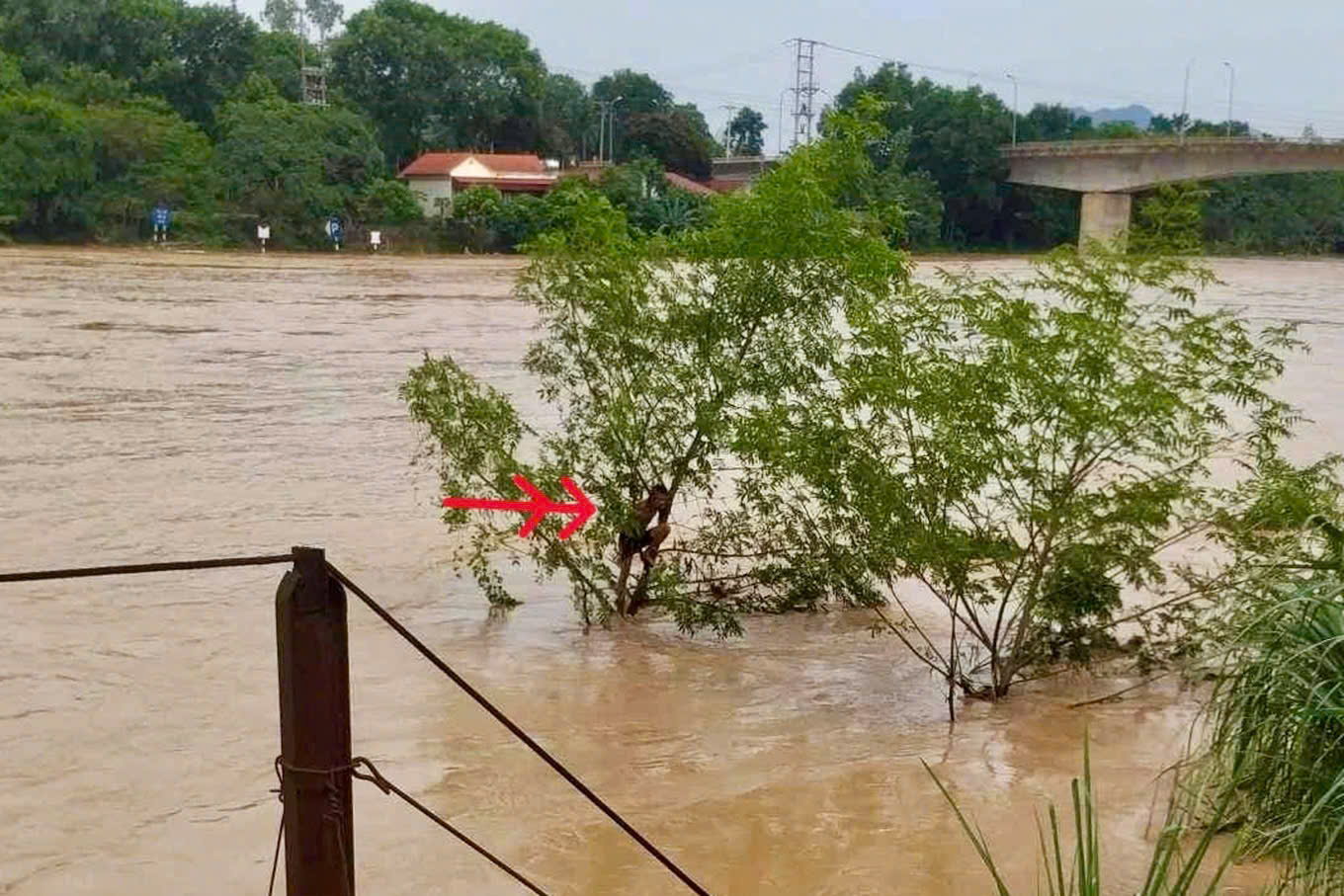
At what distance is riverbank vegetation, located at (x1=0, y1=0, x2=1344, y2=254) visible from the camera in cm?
4962

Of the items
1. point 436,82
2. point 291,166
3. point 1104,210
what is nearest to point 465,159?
point 436,82

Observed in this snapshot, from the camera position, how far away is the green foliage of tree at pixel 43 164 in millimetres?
46250

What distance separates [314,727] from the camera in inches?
113

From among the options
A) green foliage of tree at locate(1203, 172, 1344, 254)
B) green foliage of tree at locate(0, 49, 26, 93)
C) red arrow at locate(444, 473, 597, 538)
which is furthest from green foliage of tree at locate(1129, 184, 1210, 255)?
green foliage of tree at locate(1203, 172, 1344, 254)

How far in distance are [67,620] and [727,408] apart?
466 centimetres

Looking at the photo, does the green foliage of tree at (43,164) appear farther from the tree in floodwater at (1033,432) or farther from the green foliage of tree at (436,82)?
the tree in floodwater at (1033,432)

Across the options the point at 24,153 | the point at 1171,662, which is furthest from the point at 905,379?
the point at 24,153

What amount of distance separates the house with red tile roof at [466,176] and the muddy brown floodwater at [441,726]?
43.3 metres

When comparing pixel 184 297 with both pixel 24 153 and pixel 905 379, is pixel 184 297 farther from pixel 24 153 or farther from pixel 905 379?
pixel 905 379

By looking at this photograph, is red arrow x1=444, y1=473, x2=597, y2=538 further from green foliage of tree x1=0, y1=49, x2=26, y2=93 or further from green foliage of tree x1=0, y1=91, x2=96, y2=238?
green foliage of tree x1=0, y1=49, x2=26, y2=93

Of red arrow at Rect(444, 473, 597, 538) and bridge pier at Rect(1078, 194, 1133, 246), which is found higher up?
bridge pier at Rect(1078, 194, 1133, 246)

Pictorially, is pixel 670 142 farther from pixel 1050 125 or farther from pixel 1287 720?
pixel 1287 720

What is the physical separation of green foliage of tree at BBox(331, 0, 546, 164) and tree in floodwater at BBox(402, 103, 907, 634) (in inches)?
2200

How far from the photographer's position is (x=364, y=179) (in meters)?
54.2
